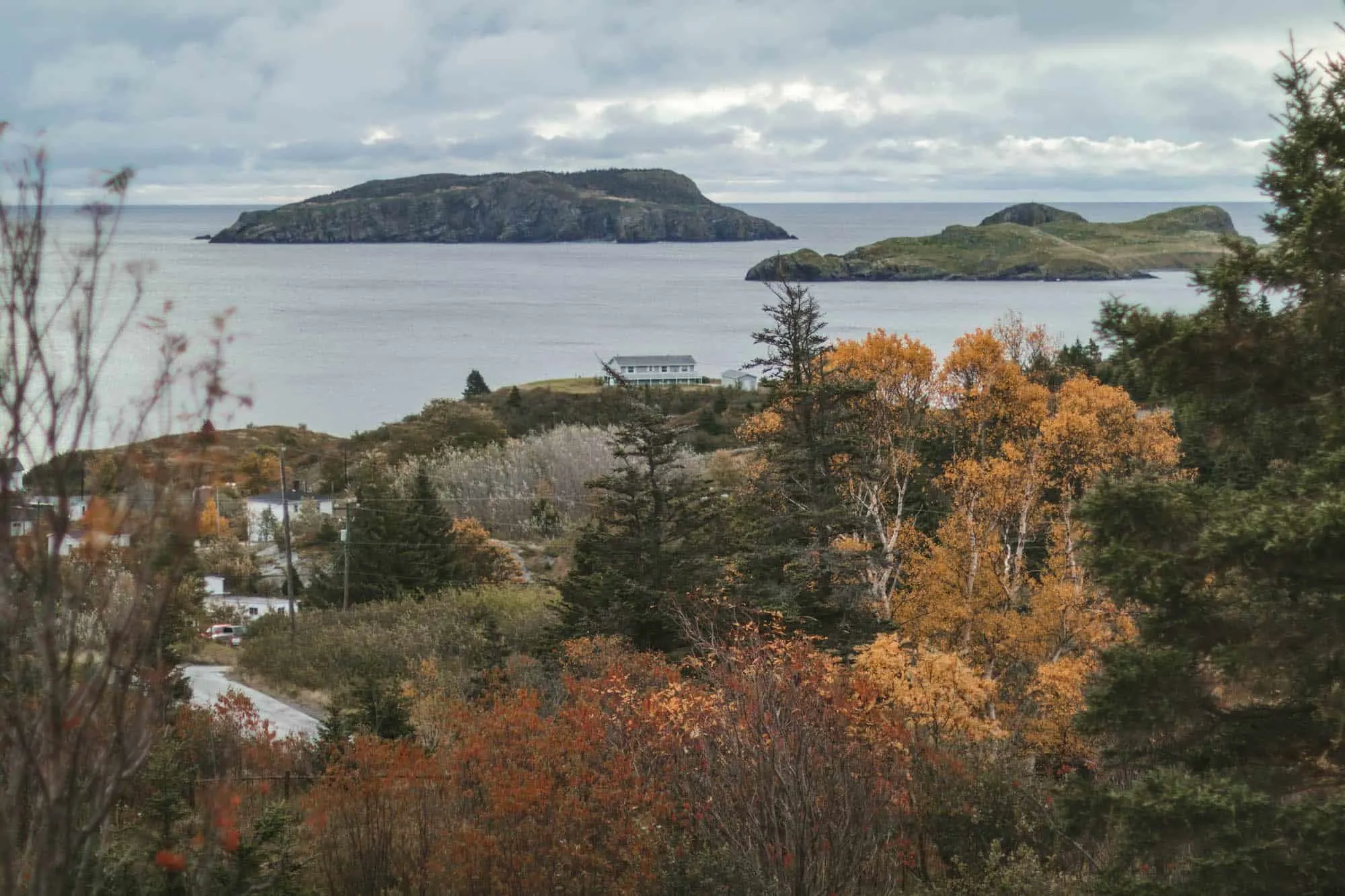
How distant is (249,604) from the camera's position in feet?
114

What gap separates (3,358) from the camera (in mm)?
3295

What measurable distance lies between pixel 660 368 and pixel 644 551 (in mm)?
A: 66770

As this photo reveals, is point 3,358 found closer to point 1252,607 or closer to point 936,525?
point 1252,607

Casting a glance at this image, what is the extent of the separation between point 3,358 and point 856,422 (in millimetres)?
22066

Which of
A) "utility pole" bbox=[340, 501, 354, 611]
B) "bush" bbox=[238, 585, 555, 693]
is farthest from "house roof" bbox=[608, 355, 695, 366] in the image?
"bush" bbox=[238, 585, 555, 693]

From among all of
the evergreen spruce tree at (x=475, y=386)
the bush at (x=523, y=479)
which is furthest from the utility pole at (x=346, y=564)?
the evergreen spruce tree at (x=475, y=386)

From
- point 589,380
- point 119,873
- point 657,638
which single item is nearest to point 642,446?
point 657,638

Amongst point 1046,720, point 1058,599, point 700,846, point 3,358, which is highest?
point 3,358

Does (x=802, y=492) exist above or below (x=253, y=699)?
above

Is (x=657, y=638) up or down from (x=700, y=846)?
down

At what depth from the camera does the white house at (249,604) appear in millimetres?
32406

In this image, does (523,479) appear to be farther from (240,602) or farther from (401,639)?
(401,639)

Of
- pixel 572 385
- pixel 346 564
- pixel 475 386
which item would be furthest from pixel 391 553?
pixel 572 385

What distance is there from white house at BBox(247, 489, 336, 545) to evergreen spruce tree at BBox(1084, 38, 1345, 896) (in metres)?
37.4
